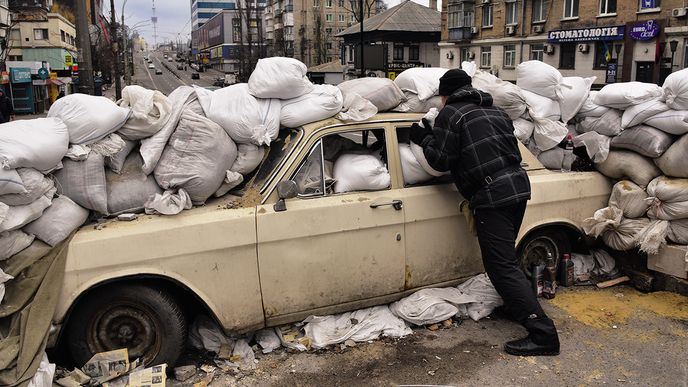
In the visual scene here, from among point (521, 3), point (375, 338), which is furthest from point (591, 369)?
point (521, 3)

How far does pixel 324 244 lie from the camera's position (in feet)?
12.6

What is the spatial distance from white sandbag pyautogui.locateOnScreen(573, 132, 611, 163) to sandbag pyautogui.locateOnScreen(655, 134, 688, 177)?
43 centimetres

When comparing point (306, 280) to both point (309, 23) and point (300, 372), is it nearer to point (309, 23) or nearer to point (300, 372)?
point (300, 372)

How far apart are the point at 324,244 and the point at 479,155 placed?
1.24 metres

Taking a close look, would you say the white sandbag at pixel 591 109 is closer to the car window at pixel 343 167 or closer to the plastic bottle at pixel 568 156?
the plastic bottle at pixel 568 156

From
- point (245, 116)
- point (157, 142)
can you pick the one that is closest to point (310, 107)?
point (245, 116)

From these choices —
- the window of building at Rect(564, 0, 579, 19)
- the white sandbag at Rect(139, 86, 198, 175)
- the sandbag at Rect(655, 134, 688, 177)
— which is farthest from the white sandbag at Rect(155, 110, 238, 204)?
the window of building at Rect(564, 0, 579, 19)

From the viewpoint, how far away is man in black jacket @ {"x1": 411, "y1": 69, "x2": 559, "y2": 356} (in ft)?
13.0

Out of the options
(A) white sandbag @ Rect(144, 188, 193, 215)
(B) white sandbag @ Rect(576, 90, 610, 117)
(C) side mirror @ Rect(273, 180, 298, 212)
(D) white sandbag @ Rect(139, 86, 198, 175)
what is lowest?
(A) white sandbag @ Rect(144, 188, 193, 215)

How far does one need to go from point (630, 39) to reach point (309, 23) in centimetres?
6319

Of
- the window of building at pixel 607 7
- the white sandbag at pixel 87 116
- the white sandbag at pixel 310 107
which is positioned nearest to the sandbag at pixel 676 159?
the white sandbag at pixel 310 107

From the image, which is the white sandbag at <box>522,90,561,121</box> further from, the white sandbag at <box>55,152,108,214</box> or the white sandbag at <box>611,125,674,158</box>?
the white sandbag at <box>55,152,108,214</box>

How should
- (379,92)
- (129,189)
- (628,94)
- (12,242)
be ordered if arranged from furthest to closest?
(628,94), (379,92), (129,189), (12,242)

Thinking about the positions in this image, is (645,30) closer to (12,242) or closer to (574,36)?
(574,36)
